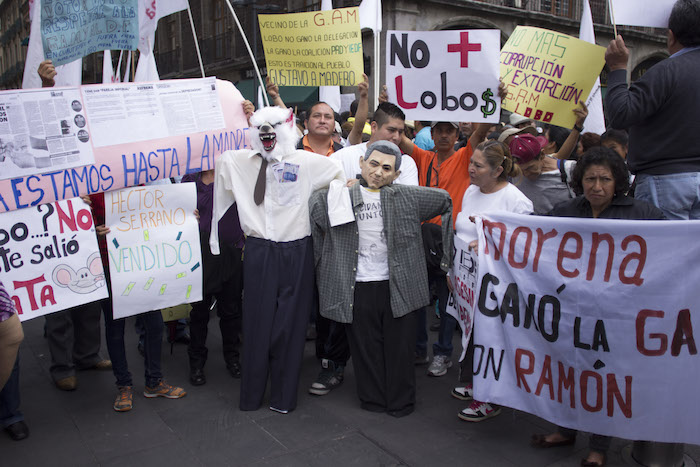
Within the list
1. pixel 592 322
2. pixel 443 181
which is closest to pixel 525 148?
pixel 443 181

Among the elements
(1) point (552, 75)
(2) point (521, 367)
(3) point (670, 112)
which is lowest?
(2) point (521, 367)

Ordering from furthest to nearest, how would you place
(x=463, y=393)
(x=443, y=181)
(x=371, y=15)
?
(x=371, y=15) < (x=443, y=181) < (x=463, y=393)

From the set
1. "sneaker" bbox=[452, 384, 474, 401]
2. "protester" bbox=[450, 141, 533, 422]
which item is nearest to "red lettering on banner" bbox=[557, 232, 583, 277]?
"protester" bbox=[450, 141, 533, 422]

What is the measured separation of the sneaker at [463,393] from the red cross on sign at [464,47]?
96.1 inches

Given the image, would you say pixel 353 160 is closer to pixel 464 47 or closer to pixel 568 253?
pixel 464 47

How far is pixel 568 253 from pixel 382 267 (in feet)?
3.92

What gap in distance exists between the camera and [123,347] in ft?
13.5

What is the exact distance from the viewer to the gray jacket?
3.88m

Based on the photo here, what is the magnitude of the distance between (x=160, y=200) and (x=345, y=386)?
1.86m

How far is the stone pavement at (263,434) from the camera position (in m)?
3.38

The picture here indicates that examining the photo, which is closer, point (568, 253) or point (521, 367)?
point (568, 253)

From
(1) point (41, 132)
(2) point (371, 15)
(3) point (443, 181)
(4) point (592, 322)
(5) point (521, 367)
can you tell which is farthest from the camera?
(2) point (371, 15)

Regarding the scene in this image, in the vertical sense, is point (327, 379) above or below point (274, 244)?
below

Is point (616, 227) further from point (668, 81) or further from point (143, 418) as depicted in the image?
point (143, 418)
